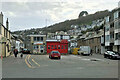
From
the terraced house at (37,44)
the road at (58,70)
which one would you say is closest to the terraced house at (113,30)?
the terraced house at (37,44)

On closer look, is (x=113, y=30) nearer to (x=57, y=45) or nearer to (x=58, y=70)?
(x=57, y=45)

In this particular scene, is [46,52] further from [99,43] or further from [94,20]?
[94,20]

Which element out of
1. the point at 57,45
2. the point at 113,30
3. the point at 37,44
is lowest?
the point at 57,45

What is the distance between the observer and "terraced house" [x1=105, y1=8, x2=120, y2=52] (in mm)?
50975

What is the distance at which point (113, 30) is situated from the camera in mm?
54656

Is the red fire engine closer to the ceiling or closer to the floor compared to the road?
closer to the ceiling

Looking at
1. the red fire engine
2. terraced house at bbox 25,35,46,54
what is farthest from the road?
terraced house at bbox 25,35,46,54

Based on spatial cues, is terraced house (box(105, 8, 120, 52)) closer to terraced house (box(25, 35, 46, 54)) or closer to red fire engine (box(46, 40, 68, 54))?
red fire engine (box(46, 40, 68, 54))

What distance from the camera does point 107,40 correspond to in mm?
60406

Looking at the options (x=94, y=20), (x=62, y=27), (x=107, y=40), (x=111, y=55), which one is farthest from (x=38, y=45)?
(x=94, y=20)

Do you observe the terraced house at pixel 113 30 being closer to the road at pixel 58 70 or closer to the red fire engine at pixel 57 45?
the red fire engine at pixel 57 45

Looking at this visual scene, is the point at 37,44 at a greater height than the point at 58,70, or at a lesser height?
greater

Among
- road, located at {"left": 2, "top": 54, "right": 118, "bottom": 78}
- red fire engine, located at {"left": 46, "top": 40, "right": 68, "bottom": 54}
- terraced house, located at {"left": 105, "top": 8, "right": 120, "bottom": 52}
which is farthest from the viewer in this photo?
red fire engine, located at {"left": 46, "top": 40, "right": 68, "bottom": 54}

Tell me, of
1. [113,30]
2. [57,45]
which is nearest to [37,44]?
[57,45]
